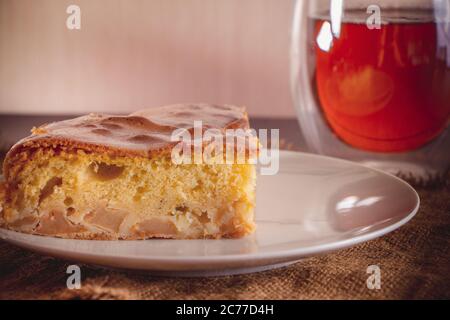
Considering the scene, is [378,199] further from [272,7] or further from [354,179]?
[272,7]

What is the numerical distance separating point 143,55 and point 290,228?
184cm

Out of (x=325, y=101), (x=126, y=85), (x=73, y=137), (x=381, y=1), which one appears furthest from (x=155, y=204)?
(x=126, y=85)

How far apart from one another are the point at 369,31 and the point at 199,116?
1.88 ft

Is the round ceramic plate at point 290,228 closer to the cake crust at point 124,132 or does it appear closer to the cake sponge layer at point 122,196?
the cake sponge layer at point 122,196

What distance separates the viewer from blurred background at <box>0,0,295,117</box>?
2980mm

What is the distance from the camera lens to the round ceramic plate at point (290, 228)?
1166 mm

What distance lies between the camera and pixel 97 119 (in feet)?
5.38

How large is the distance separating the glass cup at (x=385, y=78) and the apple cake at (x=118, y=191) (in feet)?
2.25

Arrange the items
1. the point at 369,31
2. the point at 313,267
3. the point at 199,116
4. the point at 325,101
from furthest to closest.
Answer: the point at 325,101 < the point at 369,31 < the point at 199,116 < the point at 313,267

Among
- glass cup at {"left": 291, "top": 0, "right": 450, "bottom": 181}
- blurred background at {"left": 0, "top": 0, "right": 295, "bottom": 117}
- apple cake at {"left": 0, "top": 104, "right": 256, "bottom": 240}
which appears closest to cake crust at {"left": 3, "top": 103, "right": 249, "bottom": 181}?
apple cake at {"left": 0, "top": 104, "right": 256, "bottom": 240}

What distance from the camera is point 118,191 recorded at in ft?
4.73

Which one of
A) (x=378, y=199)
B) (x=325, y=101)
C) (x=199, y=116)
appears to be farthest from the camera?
(x=325, y=101)

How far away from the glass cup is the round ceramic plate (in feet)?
0.77

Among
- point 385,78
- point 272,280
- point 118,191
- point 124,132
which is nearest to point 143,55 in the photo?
point 385,78
